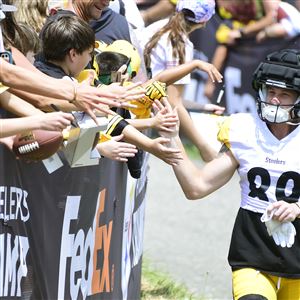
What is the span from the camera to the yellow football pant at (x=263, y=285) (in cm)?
541

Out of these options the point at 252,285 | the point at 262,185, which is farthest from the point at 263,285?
the point at 262,185

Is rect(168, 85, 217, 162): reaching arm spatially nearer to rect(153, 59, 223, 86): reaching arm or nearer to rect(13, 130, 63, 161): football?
rect(153, 59, 223, 86): reaching arm

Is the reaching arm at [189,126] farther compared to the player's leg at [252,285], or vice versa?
the reaching arm at [189,126]

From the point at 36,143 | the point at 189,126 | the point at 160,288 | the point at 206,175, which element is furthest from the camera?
the point at 160,288

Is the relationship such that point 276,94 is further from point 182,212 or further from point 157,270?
point 182,212

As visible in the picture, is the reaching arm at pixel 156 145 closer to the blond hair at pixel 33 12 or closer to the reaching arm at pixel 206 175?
the reaching arm at pixel 206 175

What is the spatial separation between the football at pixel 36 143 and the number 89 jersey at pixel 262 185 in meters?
1.10

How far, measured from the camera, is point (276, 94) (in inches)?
220

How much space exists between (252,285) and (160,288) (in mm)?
2831

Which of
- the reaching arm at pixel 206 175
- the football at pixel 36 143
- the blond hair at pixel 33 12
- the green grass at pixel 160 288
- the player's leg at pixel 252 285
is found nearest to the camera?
→ the football at pixel 36 143

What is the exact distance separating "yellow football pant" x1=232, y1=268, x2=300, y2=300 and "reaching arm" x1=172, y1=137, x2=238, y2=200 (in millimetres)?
447

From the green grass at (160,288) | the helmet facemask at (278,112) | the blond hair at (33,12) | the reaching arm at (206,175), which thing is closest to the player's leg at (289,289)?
the reaching arm at (206,175)

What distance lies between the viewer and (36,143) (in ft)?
15.7

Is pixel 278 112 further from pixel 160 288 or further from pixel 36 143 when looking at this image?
pixel 160 288
